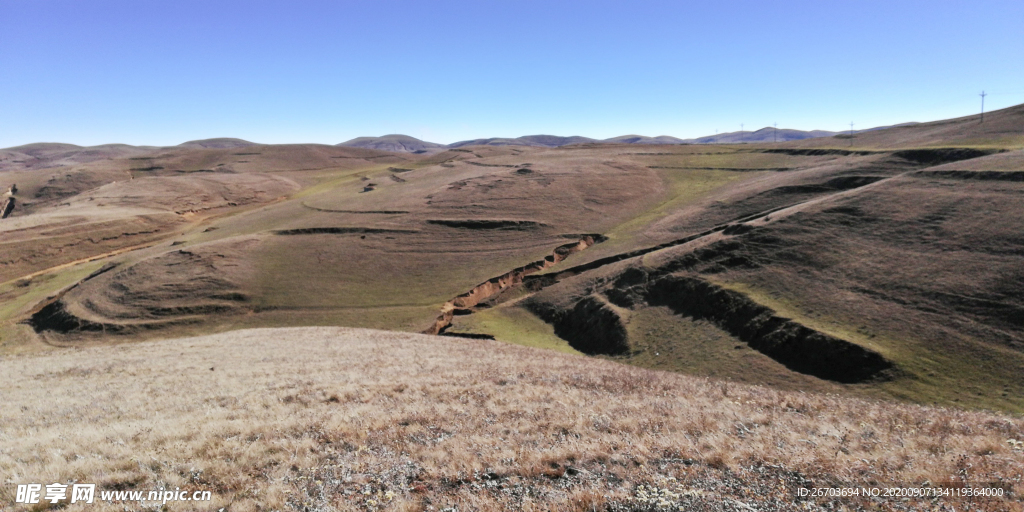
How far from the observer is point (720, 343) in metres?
29.2

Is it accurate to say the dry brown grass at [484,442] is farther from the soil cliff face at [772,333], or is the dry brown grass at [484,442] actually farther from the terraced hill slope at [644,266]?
the terraced hill slope at [644,266]

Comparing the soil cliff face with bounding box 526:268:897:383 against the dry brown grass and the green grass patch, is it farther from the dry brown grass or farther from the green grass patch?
the dry brown grass

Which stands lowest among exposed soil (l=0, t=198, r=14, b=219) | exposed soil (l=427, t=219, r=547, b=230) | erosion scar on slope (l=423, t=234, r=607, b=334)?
erosion scar on slope (l=423, t=234, r=607, b=334)

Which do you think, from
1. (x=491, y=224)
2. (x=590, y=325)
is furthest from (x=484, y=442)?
(x=491, y=224)

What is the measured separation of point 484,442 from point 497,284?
36842mm

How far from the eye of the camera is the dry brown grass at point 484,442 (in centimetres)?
866

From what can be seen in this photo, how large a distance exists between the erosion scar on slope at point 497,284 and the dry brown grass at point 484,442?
2188 centimetres

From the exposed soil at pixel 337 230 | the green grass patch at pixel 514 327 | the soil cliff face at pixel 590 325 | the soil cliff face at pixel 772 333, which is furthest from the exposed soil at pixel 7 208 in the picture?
the soil cliff face at pixel 772 333

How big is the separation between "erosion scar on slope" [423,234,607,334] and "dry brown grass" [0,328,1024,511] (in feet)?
71.8

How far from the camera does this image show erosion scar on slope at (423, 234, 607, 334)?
138 ft

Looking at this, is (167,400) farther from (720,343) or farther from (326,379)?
(720,343)

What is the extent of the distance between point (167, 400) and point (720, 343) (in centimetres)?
2655

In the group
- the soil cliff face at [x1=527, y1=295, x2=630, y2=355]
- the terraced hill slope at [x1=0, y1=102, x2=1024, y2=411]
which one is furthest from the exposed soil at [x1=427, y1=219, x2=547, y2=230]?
the soil cliff face at [x1=527, y1=295, x2=630, y2=355]

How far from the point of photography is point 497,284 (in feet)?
158
